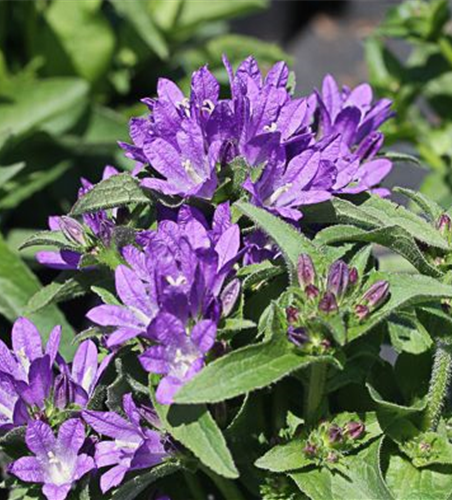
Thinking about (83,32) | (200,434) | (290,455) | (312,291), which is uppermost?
(83,32)

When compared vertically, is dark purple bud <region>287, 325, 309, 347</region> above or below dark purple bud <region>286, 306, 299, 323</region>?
below

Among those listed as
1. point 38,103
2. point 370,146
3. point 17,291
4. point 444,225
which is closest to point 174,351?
point 444,225

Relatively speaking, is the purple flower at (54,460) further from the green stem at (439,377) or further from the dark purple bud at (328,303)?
the green stem at (439,377)

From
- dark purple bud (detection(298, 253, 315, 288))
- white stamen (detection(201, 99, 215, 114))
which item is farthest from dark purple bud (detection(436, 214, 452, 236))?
white stamen (detection(201, 99, 215, 114))

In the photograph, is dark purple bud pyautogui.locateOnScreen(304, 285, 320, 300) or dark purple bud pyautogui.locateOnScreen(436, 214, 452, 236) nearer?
dark purple bud pyautogui.locateOnScreen(304, 285, 320, 300)

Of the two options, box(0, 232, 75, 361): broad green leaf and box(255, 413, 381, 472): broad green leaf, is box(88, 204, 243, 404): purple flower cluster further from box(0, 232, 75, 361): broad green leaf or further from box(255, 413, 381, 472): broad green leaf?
box(0, 232, 75, 361): broad green leaf

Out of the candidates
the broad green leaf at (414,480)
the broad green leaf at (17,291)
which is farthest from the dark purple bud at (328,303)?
the broad green leaf at (17,291)

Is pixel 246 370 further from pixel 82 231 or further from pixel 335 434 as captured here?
pixel 82 231
